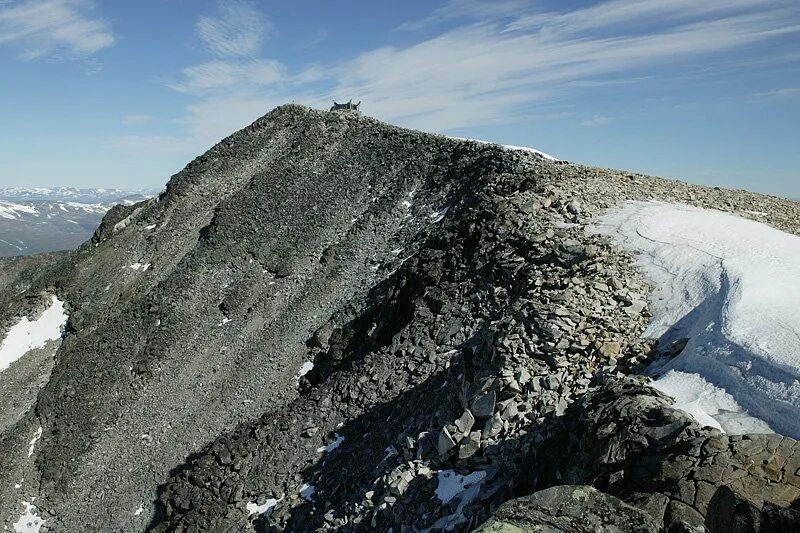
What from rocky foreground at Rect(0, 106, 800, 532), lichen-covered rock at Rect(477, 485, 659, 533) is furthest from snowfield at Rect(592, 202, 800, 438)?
lichen-covered rock at Rect(477, 485, 659, 533)

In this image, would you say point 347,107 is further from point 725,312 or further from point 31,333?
point 725,312

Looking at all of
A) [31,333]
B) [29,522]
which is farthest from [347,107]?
[29,522]

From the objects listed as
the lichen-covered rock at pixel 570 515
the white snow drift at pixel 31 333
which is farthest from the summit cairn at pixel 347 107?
the lichen-covered rock at pixel 570 515

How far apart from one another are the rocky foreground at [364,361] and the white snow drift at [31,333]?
993 millimetres

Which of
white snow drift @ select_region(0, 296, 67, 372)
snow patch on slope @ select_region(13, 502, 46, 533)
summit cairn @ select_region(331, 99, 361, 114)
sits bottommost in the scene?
snow patch on slope @ select_region(13, 502, 46, 533)

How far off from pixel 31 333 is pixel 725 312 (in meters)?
46.8

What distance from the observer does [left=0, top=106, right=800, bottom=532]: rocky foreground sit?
10.9 metres

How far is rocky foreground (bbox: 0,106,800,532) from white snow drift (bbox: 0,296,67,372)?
99 centimetres

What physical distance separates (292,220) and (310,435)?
20.6m

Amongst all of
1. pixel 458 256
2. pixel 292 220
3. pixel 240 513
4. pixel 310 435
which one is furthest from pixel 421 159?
pixel 240 513

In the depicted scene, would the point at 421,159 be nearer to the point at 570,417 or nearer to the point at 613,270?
the point at 613,270

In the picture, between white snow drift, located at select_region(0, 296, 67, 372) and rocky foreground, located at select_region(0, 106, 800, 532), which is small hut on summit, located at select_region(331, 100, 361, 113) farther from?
white snow drift, located at select_region(0, 296, 67, 372)

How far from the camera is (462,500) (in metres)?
14.1

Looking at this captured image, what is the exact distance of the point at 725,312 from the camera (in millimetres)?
14906
